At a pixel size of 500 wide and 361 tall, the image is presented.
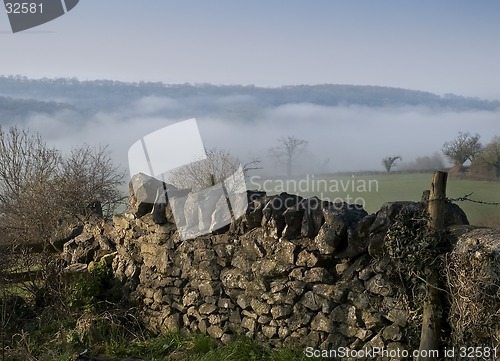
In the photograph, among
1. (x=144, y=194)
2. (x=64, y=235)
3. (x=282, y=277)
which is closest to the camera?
(x=282, y=277)

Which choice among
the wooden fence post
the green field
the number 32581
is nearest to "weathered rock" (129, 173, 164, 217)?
the green field

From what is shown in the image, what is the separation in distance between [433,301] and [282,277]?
1914 mm

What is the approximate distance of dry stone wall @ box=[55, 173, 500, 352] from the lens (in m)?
5.89

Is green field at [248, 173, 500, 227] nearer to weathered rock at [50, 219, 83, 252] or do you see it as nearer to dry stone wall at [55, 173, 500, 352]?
dry stone wall at [55, 173, 500, 352]

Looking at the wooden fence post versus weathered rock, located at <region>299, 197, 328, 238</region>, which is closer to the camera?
the wooden fence post

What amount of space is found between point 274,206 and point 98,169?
12.2m

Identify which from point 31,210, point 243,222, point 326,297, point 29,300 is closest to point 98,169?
point 31,210

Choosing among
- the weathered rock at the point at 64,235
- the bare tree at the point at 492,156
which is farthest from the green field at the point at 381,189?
the weathered rock at the point at 64,235

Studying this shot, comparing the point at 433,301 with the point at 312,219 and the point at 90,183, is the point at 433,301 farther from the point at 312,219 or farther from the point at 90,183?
the point at 90,183

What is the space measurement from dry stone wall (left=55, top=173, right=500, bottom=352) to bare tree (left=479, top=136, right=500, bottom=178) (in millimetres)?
4271

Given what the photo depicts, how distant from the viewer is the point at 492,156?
9.88 m

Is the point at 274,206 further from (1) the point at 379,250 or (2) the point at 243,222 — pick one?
(1) the point at 379,250

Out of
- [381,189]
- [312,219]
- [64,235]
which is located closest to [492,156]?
[381,189]

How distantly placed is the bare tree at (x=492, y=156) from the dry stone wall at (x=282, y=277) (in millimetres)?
4271
